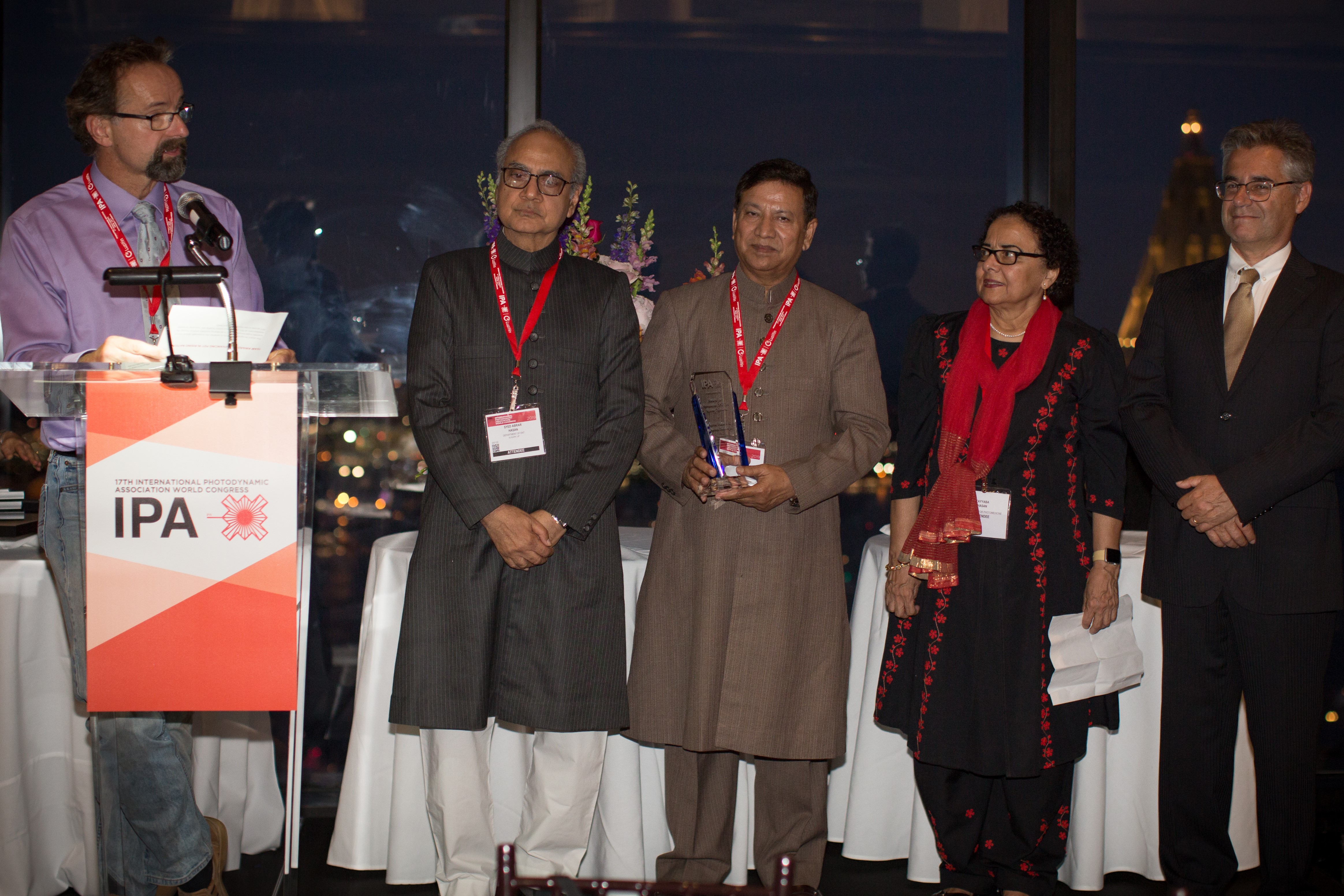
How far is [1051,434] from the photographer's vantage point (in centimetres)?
252

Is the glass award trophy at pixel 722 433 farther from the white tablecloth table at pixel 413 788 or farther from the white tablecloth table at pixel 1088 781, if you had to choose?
the white tablecloth table at pixel 1088 781

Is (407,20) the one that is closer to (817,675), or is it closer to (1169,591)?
(817,675)

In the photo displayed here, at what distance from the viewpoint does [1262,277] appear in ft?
8.51

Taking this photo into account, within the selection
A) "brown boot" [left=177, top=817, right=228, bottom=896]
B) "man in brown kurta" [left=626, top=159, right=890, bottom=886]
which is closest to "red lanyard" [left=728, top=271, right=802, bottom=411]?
"man in brown kurta" [left=626, top=159, right=890, bottom=886]

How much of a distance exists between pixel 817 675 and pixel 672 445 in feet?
2.23

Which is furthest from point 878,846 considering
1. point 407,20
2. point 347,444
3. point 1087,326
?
point 407,20

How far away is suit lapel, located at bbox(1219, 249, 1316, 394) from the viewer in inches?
99.3

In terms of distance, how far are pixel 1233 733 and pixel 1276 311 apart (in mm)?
1084

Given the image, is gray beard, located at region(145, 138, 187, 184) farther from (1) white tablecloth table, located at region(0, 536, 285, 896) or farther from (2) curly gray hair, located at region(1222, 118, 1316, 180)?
(2) curly gray hair, located at region(1222, 118, 1316, 180)

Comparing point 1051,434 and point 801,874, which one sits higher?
point 1051,434

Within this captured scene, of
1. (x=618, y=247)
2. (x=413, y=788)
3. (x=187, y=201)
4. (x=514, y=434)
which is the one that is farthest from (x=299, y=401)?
(x=618, y=247)

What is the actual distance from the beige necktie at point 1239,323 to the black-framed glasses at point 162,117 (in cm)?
258

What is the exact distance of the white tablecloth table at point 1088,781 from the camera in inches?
112

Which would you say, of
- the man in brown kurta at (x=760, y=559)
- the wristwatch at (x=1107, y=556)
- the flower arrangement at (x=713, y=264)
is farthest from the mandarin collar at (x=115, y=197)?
the wristwatch at (x=1107, y=556)
